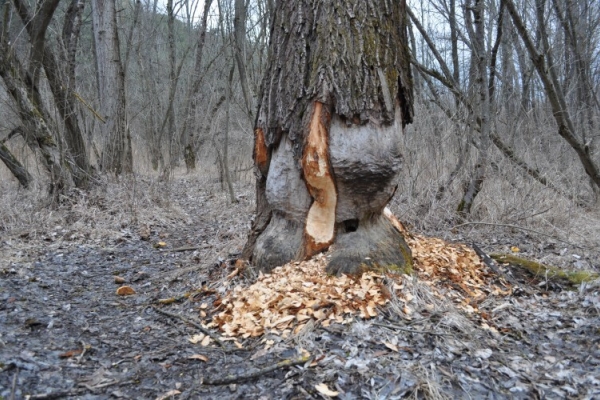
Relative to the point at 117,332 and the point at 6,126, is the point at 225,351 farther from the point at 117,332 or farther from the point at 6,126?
the point at 6,126

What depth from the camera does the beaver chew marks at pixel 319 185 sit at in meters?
3.03

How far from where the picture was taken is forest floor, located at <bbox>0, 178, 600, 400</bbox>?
2021mm

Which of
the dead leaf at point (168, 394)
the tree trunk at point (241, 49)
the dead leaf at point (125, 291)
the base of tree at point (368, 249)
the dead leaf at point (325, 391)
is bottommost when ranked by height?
the dead leaf at point (125, 291)

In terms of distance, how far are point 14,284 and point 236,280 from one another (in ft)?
6.01

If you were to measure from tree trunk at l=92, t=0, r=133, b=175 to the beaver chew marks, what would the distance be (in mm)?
5074

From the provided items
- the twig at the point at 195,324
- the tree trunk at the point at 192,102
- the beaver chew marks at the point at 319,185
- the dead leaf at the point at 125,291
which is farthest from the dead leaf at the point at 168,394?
the tree trunk at the point at 192,102

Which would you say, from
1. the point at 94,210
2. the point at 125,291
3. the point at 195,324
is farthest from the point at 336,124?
the point at 94,210

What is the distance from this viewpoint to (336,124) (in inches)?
119

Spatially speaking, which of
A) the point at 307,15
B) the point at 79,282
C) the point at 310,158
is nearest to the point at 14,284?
the point at 79,282

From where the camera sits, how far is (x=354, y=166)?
9.87 ft

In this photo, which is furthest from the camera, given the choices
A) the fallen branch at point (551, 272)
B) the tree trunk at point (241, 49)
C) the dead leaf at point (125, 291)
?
the tree trunk at point (241, 49)

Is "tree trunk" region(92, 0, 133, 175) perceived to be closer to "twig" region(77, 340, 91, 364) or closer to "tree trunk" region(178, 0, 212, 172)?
"tree trunk" region(178, 0, 212, 172)

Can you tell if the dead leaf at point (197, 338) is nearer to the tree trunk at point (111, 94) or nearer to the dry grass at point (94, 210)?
the dry grass at point (94, 210)

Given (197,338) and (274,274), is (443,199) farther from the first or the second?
(197,338)
